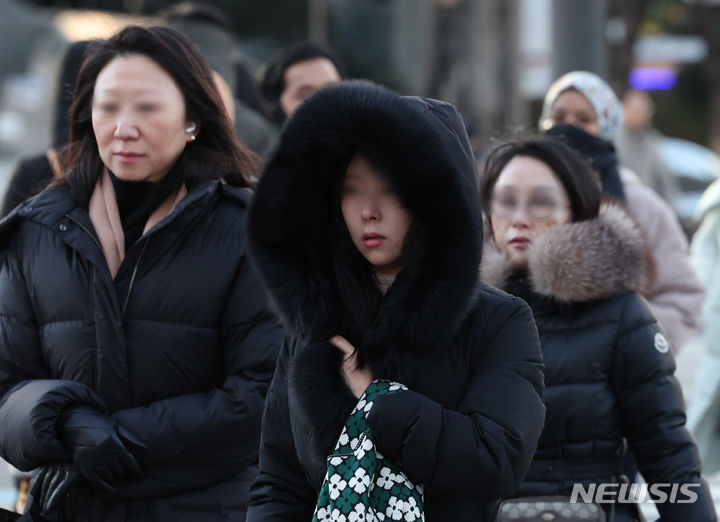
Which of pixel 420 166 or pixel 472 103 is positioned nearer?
pixel 420 166

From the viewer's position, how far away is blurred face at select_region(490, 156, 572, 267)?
427 cm

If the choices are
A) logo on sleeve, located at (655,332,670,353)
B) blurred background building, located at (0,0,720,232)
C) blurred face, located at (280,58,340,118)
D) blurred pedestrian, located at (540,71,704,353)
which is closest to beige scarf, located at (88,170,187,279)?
logo on sleeve, located at (655,332,670,353)

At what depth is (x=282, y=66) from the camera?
7.12 meters

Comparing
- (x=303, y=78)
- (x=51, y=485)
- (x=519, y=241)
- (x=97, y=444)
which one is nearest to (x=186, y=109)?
(x=97, y=444)

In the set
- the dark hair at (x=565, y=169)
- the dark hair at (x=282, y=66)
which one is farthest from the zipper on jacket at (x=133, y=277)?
the dark hair at (x=282, y=66)

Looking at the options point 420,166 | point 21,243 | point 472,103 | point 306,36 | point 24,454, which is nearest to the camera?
point 420,166

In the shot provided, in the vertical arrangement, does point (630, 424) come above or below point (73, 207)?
below

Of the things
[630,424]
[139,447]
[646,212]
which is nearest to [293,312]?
[139,447]

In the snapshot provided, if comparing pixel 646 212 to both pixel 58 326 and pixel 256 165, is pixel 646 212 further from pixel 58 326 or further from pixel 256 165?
pixel 58 326

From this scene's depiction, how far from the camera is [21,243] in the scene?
3559 mm

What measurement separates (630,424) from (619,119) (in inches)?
112

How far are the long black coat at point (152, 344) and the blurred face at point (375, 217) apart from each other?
0.73 metres

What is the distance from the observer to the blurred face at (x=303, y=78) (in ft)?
22.6

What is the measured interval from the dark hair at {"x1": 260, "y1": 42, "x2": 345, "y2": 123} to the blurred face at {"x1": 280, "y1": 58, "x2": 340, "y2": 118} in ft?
0.14
